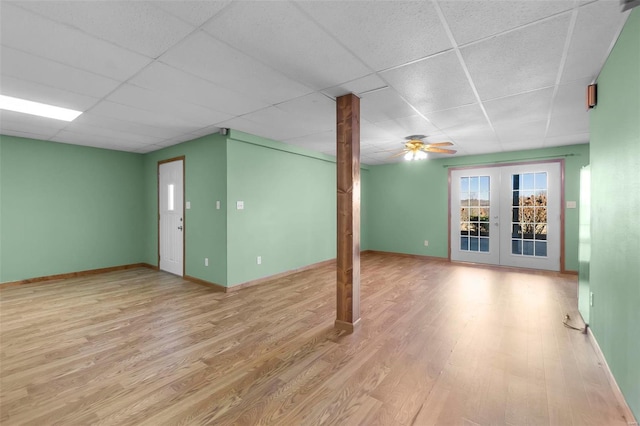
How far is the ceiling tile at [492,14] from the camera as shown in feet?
5.36

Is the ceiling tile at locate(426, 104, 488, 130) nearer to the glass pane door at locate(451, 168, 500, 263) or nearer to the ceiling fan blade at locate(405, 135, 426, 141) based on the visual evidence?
the ceiling fan blade at locate(405, 135, 426, 141)

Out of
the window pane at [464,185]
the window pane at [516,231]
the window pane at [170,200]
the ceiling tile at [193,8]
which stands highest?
the ceiling tile at [193,8]

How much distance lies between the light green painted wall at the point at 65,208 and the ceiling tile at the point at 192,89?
3.78 meters

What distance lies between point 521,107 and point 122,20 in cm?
397

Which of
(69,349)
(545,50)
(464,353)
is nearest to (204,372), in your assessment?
(69,349)

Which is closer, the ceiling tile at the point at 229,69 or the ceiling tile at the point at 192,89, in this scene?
the ceiling tile at the point at 229,69

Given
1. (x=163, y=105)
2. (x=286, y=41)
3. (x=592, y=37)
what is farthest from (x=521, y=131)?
(x=163, y=105)

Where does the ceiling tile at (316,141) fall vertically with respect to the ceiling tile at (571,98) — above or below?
above

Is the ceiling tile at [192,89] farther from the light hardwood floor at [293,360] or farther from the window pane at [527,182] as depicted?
the window pane at [527,182]

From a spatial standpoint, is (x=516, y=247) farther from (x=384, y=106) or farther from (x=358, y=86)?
(x=358, y=86)

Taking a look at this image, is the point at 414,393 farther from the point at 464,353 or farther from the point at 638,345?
the point at 638,345

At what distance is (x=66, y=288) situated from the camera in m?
4.48

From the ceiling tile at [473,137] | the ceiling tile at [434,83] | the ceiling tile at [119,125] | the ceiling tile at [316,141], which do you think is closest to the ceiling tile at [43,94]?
the ceiling tile at [119,125]

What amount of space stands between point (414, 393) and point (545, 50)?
106 inches
